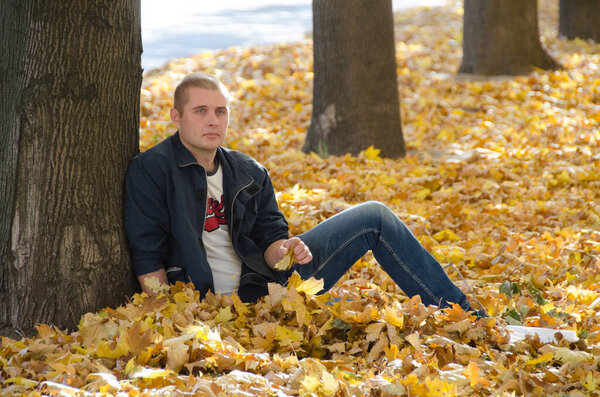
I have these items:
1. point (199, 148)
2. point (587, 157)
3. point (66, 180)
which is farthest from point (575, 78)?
point (66, 180)

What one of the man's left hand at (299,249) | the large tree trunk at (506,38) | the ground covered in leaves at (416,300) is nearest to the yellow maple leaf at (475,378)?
the ground covered in leaves at (416,300)

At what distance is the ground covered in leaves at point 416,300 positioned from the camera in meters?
2.46

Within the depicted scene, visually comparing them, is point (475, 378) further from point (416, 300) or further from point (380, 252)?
point (380, 252)

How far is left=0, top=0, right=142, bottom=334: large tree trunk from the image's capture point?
111 inches

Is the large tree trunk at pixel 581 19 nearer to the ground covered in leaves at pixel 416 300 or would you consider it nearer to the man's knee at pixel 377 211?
the ground covered in leaves at pixel 416 300

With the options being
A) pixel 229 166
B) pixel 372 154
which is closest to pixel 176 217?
pixel 229 166

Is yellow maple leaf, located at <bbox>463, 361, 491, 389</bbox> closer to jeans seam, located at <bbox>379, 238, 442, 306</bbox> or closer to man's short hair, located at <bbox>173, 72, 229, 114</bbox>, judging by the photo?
jeans seam, located at <bbox>379, 238, 442, 306</bbox>

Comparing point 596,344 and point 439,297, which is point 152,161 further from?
point 596,344

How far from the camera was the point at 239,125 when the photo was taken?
842cm

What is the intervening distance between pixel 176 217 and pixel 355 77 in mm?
4371

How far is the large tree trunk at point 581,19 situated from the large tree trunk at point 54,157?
37.2 feet

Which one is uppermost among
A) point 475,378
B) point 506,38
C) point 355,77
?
point 506,38

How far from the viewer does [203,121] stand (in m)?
3.15

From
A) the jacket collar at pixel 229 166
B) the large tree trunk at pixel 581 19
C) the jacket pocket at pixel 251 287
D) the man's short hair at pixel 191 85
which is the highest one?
the large tree trunk at pixel 581 19
